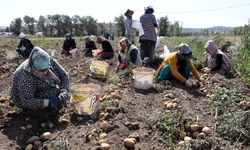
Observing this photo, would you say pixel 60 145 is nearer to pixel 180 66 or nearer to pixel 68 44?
pixel 180 66

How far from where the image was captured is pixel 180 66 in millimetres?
5809

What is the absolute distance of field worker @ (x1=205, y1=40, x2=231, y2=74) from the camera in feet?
22.1

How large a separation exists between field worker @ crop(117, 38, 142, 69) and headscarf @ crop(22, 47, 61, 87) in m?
2.94

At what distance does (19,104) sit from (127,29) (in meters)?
4.98

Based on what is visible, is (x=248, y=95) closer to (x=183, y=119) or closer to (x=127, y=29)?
(x=183, y=119)

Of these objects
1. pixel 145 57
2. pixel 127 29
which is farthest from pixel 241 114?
pixel 127 29

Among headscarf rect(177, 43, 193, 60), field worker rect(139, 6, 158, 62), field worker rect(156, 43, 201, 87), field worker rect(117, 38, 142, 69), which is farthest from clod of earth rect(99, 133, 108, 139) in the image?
field worker rect(139, 6, 158, 62)

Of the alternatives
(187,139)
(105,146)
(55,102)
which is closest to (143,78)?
(55,102)

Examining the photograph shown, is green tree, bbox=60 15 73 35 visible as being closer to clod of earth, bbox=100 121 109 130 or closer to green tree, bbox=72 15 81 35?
green tree, bbox=72 15 81 35

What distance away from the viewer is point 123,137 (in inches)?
136

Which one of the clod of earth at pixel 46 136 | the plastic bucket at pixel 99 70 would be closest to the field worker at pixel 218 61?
the plastic bucket at pixel 99 70

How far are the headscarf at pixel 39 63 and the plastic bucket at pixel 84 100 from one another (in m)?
0.30

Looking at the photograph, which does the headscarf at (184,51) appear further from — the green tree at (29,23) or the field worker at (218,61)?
the green tree at (29,23)

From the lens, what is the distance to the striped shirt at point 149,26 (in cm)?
767
